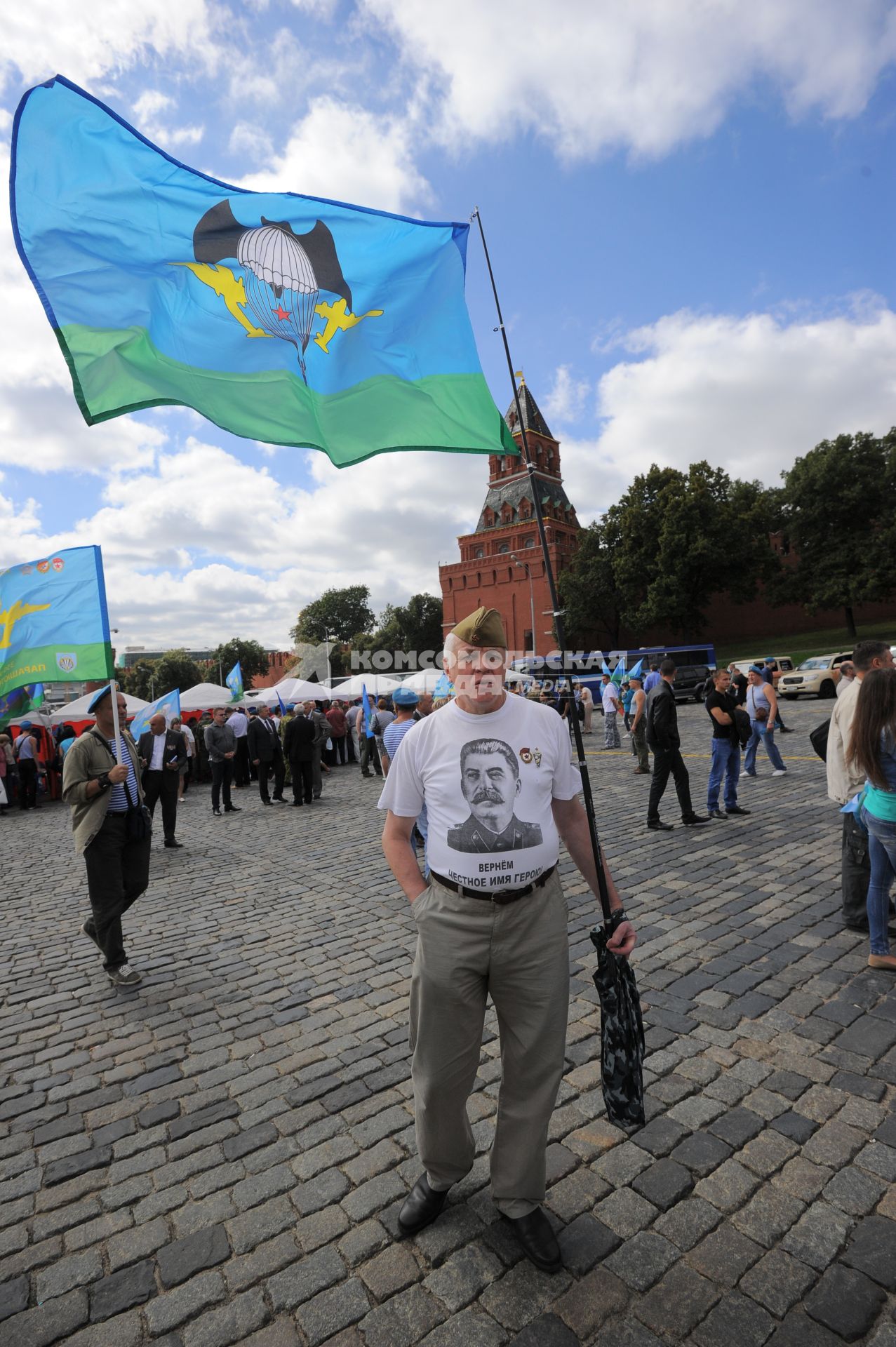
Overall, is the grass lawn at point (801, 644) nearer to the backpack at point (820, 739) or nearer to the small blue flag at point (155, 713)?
the small blue flag at point (155, 713)

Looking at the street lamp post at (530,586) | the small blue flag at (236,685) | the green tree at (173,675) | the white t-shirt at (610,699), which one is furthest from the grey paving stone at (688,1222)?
the green tree at (173,675)

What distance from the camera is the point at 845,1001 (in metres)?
3.93

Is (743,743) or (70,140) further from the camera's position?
(743,743)

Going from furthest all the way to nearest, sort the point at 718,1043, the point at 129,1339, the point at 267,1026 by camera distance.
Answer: the point at 267,1026, the point at 718,1043, the point at 129,1339

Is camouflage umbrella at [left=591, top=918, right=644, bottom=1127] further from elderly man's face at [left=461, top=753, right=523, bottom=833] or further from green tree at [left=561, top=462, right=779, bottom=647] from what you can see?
green tree at [left=561, top=462, right=779, bottom=647]

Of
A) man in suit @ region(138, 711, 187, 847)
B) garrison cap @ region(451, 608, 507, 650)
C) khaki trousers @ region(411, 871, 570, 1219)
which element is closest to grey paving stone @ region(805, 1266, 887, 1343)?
khaki trousers @ region(411, 871, 570, 1219)

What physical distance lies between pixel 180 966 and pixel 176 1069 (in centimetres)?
161

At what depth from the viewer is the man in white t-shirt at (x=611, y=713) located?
60.0 feet

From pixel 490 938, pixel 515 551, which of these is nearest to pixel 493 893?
pixel 490 938

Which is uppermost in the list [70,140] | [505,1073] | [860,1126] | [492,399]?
[70,140]

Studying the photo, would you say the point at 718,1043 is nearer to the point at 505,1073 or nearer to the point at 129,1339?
the point at 505,1073

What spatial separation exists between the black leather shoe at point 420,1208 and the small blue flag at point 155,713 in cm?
791

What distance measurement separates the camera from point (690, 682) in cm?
3275

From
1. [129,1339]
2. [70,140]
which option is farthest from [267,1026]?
[70,140]
